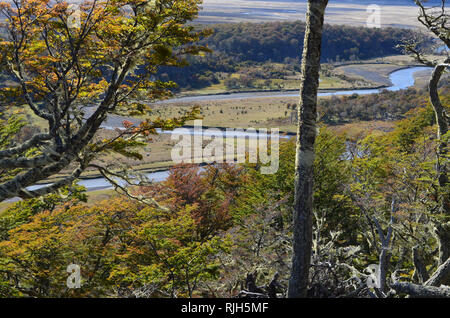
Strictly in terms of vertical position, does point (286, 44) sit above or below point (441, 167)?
above

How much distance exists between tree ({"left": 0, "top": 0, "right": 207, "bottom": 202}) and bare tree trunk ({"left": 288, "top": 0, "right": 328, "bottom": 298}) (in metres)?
4.85

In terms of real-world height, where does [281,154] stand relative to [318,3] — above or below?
below

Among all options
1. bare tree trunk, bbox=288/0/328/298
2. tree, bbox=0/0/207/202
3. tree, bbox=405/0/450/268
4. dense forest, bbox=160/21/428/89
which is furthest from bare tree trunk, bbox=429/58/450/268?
dense forest, bbox=160/21/428/89

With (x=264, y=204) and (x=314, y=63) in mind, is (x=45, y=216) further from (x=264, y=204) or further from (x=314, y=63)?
(x=314, y=63)

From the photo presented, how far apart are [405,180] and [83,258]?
12.7 metres

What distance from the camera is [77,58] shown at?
31.2 feet

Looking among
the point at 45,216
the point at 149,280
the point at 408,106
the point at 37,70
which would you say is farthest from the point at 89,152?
the point at 408,106

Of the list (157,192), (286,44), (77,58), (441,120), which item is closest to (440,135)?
(441,120)

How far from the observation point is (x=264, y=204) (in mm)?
18453

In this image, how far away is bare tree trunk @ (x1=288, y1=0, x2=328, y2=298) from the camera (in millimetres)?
6047

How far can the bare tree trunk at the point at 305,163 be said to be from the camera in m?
6.05

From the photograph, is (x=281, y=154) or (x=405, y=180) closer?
(x=405, y=180)

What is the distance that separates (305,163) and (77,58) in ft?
21.9

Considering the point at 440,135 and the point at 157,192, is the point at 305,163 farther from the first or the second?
the point at 157,192
